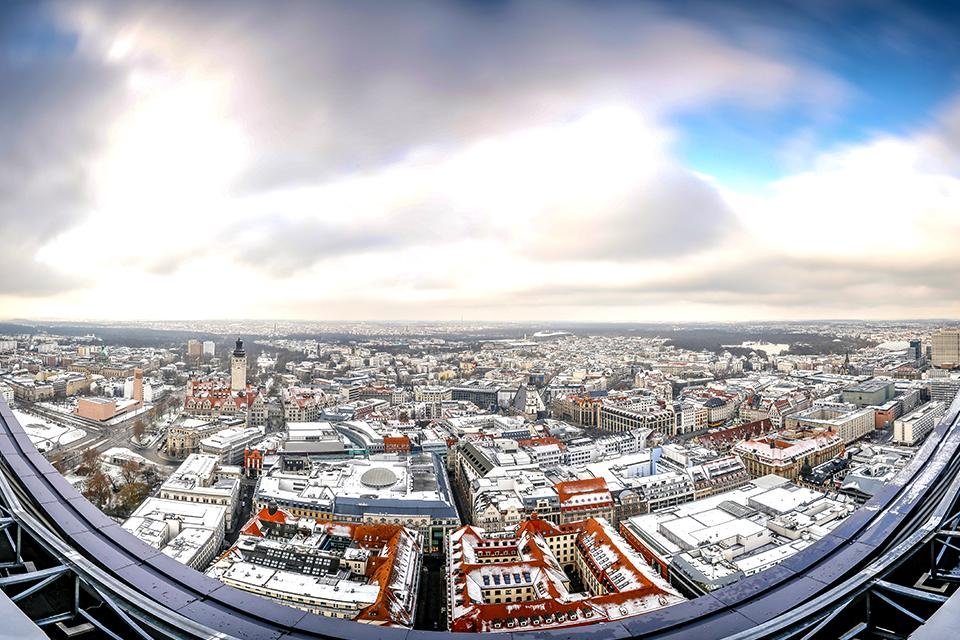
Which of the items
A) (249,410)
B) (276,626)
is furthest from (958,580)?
(249,410)

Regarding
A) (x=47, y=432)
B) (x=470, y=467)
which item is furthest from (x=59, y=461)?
(x=470, y=467)

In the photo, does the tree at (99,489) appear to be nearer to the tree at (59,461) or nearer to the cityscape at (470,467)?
the cityscape at (470,467)

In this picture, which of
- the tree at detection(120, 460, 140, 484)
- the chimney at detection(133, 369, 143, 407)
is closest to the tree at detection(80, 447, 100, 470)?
the tree at detection(120, 460, 140, 484)

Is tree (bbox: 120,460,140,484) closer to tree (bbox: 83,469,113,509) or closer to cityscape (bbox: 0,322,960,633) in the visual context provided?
cityscape (bbox: 0,322,960,633)

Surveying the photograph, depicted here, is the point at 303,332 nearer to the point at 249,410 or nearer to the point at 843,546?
the point at 249,410

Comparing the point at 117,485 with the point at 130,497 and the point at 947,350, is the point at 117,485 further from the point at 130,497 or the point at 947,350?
the point at 947,350
